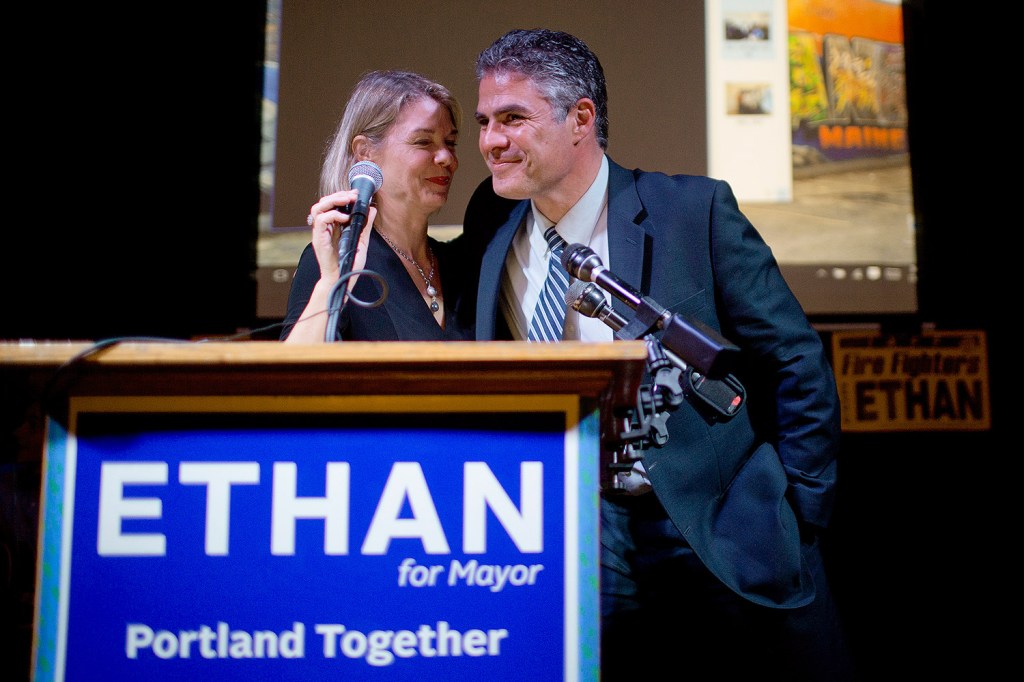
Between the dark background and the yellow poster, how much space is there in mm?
52

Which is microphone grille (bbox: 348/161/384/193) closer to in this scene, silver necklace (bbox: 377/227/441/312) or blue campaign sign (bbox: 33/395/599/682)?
silver necklace (bbox: 377/227/441/312)

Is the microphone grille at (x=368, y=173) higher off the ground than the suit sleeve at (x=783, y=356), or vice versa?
the microphone grille at (x=368, y=173)

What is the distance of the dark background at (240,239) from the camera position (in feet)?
9.65

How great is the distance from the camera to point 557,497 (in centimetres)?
91

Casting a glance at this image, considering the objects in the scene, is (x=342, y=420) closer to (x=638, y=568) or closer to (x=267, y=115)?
(x=638, y=568)

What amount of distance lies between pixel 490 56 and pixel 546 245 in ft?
1.55

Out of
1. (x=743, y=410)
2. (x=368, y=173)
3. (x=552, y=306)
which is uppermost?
(x=368, y=173)

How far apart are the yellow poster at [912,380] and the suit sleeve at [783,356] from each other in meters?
1.37

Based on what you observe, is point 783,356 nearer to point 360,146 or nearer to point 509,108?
point 509,108

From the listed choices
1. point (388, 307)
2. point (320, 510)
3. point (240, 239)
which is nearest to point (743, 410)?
point (388, 307)

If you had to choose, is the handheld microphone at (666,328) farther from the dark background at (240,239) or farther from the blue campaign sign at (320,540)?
the dark background at (240,239)

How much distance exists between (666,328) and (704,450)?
1.78 feet

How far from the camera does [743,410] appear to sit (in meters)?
1.71

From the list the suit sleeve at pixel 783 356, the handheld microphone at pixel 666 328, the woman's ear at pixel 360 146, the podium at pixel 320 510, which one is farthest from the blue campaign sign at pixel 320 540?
the woman's ear at pixel 360 146
